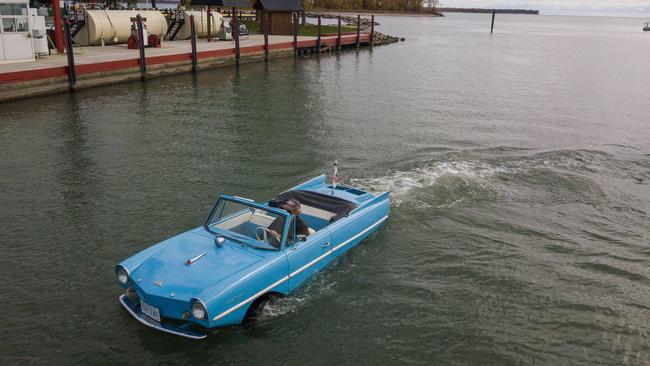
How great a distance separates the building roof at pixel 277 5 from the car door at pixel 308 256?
4155 centimetres

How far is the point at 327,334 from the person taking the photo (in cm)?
773

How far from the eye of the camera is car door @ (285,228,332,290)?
26.3 ft

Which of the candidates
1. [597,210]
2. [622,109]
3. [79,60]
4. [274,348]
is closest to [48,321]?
[274,348]

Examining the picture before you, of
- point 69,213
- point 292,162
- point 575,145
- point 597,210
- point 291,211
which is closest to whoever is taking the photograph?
point 291,211

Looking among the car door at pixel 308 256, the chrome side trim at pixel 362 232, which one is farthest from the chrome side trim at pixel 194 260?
the chrome side trim at pixel 362 232

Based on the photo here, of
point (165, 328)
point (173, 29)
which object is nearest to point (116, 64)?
point (173, 29)

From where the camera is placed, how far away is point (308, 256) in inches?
329

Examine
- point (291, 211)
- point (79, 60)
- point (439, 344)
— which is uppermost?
point (79, 60)

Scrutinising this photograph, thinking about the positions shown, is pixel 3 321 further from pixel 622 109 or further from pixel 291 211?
pixel 622 109

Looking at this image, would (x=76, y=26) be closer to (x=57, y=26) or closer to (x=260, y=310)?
(x=57, y=26)

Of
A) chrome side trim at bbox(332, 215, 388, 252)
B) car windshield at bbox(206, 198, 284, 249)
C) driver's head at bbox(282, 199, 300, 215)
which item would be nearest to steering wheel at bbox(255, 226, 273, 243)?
car windshield at bbox(206, 198, 284, 249)

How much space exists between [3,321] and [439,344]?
6.55 meters

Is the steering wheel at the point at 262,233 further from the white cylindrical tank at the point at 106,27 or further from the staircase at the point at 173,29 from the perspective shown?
the staircase at the point at 173,29

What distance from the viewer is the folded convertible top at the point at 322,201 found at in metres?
9.76
